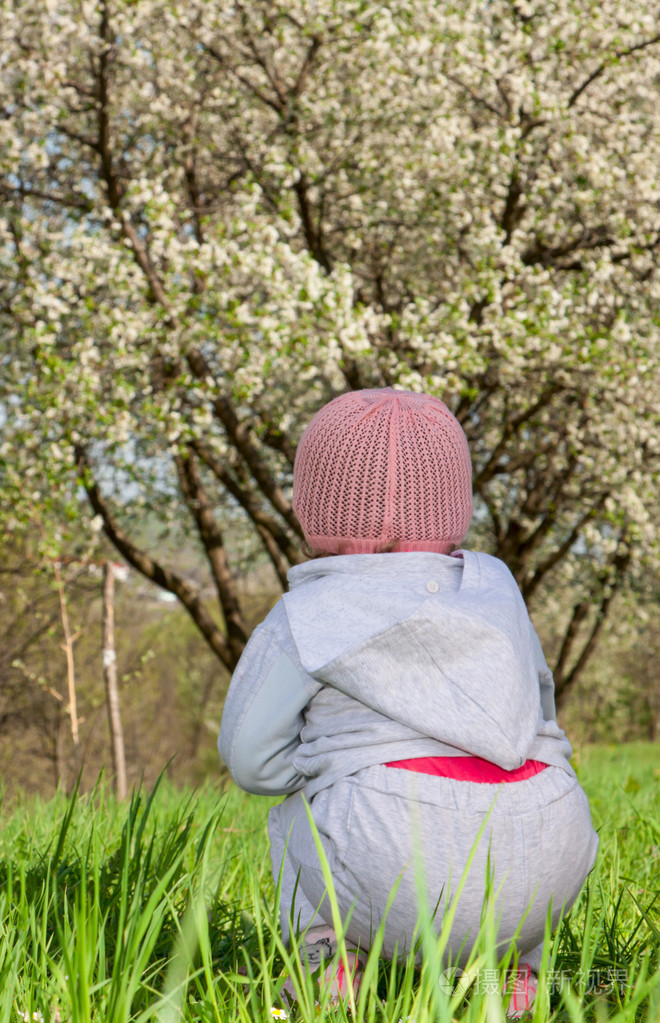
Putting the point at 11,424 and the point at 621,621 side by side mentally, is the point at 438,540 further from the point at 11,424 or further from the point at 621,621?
the point at 621,621

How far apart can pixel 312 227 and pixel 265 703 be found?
6.61m

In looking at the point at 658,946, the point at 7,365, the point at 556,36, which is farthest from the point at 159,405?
the point at 658,946

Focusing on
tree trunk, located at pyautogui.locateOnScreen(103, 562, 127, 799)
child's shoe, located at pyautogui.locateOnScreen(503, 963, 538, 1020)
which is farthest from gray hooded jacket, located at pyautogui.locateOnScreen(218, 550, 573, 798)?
tree trunk, located at pyautogui.locateOnScreen(103, 562, 127, 799)

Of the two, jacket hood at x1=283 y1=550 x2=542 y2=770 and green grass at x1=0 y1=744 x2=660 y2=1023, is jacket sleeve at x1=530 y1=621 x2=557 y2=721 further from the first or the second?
green grass at x1=0 y1=744 x2=660 y2=1023

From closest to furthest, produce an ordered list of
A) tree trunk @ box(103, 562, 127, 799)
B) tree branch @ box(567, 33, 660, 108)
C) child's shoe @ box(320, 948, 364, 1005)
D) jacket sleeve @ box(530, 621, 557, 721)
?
1. child's shoe @ box(320, 948, 364, 1005)
2. jacket sleeve @ box(530, 621, 557, 721)
3. tree branch @ box(567, 33, 660, 108)
4. tree trunk @ box(103, 562, 127, 799)

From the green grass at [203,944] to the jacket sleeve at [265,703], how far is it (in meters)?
0.14

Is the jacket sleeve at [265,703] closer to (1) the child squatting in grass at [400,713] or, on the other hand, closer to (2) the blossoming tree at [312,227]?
(1) the child squatting in grass at [400,713]

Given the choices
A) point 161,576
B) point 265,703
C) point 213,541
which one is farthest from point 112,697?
point 265,703

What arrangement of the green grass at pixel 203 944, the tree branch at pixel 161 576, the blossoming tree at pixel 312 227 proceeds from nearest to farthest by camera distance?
the green grass at pixel 203 944, the blossoming tree at pixel 312 227, the tree branch at pixel 161 576

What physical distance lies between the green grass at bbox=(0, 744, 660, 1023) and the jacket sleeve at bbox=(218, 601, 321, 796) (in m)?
0.14

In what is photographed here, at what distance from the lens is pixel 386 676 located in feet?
5.48

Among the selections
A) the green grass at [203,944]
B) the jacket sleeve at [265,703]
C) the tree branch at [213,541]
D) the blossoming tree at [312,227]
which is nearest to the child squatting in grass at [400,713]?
the jacket sleeve at [265,703]

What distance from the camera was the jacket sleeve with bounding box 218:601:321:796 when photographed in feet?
5.74

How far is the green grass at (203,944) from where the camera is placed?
1.23m
